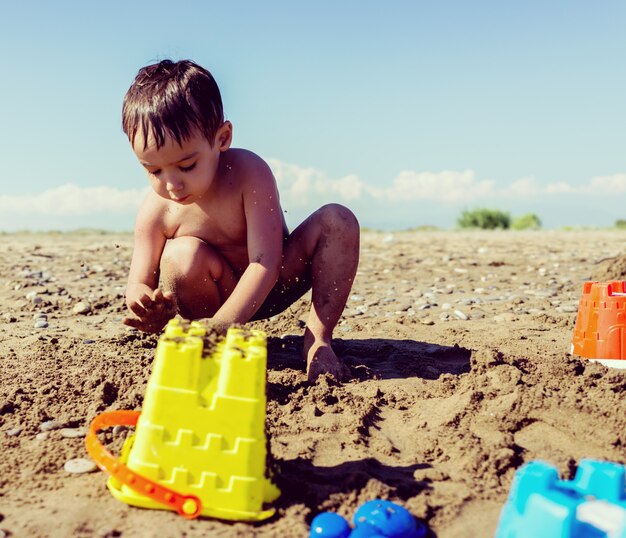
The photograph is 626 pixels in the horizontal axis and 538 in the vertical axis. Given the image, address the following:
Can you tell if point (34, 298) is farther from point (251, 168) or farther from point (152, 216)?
point (251, 168)

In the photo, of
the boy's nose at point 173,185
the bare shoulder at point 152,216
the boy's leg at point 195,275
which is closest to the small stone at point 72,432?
the boy's leg at point 195,275

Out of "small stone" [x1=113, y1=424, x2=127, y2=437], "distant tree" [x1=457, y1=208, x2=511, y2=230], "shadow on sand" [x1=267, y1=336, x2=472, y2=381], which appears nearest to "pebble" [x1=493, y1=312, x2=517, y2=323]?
"shadow on sand" [x1=267, y1=336, x2=472, y2=381]

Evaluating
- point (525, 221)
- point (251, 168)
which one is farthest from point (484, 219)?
point (251, 168)

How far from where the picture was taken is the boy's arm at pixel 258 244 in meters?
2.91

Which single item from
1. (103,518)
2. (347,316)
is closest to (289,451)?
(103,518)

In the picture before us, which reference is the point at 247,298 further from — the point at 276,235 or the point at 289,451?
the point at 289,451

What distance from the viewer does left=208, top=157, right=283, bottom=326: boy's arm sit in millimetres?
2910

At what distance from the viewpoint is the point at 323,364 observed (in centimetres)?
318

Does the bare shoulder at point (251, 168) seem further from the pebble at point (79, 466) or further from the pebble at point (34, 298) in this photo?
the pebble at point (34, 298)

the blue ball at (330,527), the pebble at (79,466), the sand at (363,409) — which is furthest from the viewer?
the pebble at (79,466)

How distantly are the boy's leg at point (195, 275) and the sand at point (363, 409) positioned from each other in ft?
1.30

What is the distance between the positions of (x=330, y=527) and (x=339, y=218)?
74.2 inches

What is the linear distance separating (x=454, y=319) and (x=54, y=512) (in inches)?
127

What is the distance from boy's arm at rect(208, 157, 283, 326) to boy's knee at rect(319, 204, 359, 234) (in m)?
0.25
